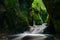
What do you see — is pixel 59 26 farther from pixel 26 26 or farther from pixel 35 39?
pixel 26 26

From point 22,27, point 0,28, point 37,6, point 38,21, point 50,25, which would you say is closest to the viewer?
point 0,28

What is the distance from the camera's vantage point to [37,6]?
41.2m

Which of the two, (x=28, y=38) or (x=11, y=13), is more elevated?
(x=11, y=13)

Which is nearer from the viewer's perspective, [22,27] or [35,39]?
[35,39]

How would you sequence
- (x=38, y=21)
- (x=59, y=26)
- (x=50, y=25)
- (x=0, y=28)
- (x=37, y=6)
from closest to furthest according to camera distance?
(x=59, y=26) < (x=0, y=28) < (x=50, y=25) < (x=38, y=21) < (x=37, y=6)

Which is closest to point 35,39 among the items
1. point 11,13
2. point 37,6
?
point 11,13

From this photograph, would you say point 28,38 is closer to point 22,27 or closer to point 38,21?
point 22,27

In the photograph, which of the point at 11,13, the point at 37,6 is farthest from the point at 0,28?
the point at 37,6

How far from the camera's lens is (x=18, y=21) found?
2209 cm

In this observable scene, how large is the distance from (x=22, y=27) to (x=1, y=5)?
23.9 ft

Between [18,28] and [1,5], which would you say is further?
[18,28]

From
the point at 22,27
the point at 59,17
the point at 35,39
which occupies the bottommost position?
the point at 35,39

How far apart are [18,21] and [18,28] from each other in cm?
99

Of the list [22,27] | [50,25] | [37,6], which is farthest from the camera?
[37,6]
